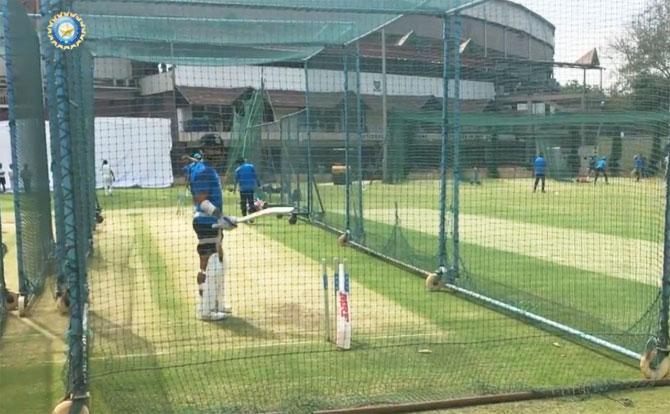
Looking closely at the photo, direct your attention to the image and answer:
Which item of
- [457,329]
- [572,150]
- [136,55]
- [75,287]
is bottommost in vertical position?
[457,329]

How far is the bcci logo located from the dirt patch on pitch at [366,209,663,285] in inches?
236

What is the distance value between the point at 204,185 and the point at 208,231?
0.46 m

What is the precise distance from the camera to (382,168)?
10.9 metres

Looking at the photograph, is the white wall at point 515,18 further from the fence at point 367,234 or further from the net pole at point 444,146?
the net pole at point 444,146

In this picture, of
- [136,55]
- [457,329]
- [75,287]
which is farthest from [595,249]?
[75,287]

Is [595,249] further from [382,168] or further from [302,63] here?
[302,63]

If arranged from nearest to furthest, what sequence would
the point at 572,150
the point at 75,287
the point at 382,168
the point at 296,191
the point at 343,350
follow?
the point at 75,287 < the point at 343,350 < the point at 572,150 < the point at 382,168 < the point at 296,191

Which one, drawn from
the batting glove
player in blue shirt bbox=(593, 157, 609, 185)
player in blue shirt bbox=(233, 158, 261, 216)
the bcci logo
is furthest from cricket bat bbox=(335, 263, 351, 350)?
player in blue shirt bbox=(233, 158, 261, 216)

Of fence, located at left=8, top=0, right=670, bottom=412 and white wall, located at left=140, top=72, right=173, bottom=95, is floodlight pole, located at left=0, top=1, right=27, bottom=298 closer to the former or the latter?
fence, located at left=8, top=0, right=670, bottom=412

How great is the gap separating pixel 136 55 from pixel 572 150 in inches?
252

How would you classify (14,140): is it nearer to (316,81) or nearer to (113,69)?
(113,69)

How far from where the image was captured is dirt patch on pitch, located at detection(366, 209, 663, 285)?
9.30m

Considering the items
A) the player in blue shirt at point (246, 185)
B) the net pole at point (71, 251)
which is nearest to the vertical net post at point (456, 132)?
the net pole at point (71, 251)

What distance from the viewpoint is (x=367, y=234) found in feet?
38.8
